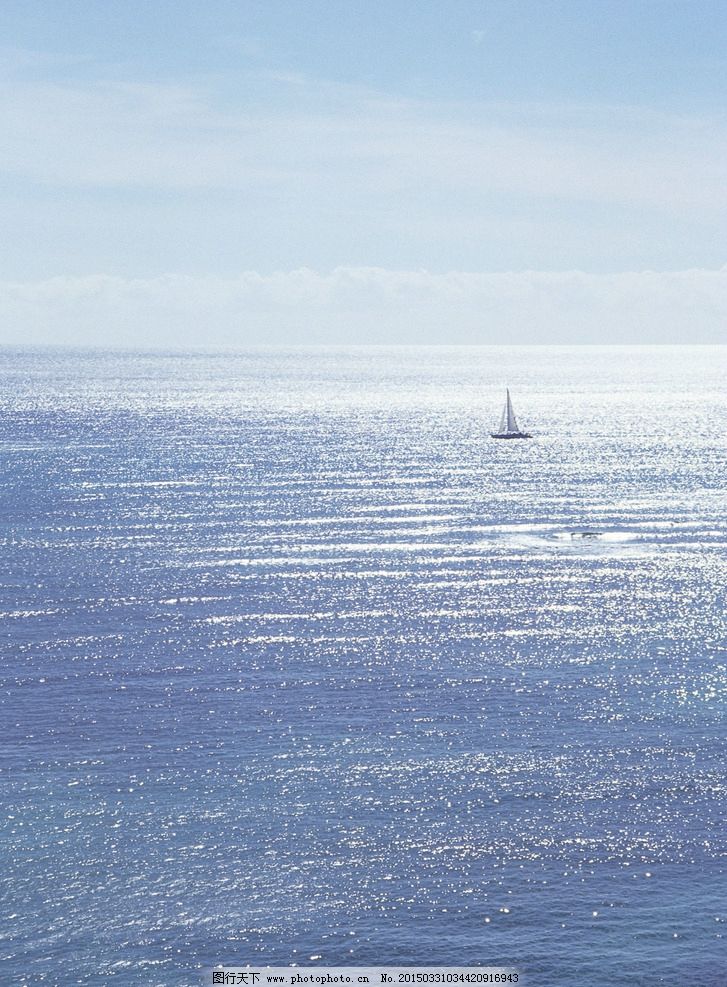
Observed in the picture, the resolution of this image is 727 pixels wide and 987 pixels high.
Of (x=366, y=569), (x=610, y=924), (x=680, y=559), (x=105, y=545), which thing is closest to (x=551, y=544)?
(x=680, y=559)

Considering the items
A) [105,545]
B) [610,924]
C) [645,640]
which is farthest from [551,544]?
[610,924]

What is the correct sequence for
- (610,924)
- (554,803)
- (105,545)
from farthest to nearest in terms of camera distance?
(105,545) < (554,803) < (610,924)

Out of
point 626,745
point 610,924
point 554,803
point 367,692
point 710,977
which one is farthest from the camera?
point 367,692

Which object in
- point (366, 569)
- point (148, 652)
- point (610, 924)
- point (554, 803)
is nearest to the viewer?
point (610, 924)

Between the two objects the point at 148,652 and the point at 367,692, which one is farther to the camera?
the point at 148,652

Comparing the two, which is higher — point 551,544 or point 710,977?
point 551,544

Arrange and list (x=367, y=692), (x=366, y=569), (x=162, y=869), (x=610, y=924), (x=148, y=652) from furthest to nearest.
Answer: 1. (x=366, y=569)
2. (x=148, y=652)
3. (x=367, y=692)
4. (x=162, y=869)
5. (x=610, y=924)

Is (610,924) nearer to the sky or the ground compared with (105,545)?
nearer to the ground

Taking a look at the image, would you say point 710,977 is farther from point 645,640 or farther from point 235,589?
point 235,589

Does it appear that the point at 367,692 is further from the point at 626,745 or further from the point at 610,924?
the point at 610,924

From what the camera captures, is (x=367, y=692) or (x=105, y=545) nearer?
(x=367, y=692)
